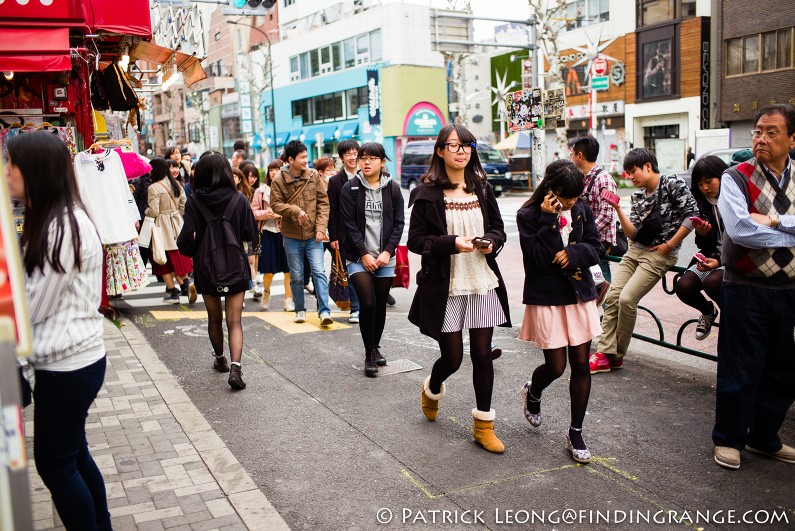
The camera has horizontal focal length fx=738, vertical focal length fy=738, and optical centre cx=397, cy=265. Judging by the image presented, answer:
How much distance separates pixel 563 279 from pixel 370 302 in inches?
84.2

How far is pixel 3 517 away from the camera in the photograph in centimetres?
169

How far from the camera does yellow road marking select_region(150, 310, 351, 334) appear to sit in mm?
8086

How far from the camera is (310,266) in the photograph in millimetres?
8164

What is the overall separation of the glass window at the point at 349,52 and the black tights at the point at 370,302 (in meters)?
44.3

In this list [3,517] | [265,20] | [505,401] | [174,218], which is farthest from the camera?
[265,20]

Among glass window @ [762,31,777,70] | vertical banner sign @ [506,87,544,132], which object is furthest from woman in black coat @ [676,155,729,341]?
glass window @ [762,31,777,70]

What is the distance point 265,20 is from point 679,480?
6560cm

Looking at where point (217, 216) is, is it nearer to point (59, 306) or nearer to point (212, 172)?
point (212, 172)

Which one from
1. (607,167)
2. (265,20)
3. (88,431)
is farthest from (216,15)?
(88,431)

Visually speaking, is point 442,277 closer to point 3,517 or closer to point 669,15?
point 3,517

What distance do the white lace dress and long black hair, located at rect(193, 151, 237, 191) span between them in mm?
2143

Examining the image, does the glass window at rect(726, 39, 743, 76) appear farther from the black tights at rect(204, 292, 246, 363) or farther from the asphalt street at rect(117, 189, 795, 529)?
the black tights at rect(204, 292, 246, 363)

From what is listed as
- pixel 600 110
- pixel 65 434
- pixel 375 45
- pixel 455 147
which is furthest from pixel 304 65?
pixel 65 434

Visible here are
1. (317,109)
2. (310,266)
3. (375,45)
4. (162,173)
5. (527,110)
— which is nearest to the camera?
(310,266)
